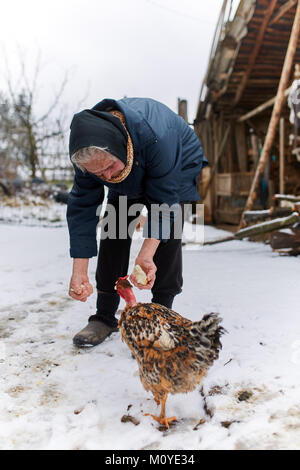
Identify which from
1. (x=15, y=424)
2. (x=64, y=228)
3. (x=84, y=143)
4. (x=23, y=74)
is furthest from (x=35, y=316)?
(x=23, y=74)

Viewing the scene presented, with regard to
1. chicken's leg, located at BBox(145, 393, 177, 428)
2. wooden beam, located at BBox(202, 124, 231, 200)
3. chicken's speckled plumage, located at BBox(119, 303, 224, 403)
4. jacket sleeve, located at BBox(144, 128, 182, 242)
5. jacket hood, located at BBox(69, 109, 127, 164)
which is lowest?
chicken's leg, located at BBox(145, 393, 177, 428)

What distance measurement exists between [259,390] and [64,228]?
804cm

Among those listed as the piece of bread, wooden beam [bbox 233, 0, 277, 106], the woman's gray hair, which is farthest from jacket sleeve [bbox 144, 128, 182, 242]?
wooden beam [bbox 233, 0, 277, 106]

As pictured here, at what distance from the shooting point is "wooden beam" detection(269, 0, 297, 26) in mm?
6516

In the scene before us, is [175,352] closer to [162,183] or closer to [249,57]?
[162,183]

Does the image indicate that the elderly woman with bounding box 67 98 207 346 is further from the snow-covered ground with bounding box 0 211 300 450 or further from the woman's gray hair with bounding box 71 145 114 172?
the snow-covered ground with bounding box 0 211 300 450

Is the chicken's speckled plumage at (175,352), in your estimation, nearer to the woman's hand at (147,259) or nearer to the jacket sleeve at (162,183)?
the woman's hand at (147,259)

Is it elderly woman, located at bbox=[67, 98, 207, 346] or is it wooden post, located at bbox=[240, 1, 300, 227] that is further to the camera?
wooden post, located at bbox=[240, 1, 300, 227]

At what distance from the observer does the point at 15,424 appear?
6.05 ft

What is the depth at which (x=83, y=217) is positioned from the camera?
2.53 m

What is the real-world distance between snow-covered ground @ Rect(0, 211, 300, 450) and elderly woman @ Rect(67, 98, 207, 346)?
373mm

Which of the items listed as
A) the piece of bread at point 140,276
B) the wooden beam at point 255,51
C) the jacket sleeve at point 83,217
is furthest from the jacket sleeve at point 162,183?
the wooden beam at point 255,51

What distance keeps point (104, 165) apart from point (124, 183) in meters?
0.38

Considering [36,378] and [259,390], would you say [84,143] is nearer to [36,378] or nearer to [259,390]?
[36,378]
